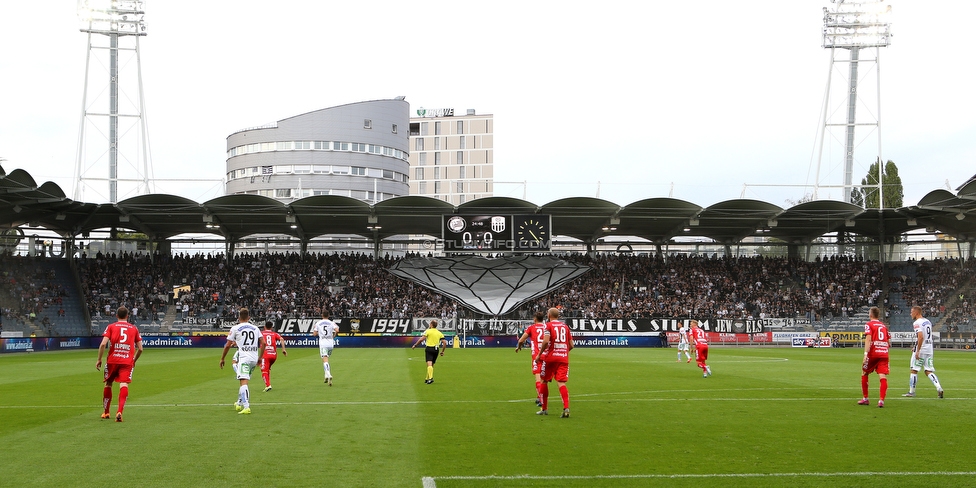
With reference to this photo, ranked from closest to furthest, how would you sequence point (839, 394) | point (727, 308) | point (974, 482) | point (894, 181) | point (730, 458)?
point (974, 482) → point (730, 458) → point (839, 394) → point (727, 308) → point (894, 181)

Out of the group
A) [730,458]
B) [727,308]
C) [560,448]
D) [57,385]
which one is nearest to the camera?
[730,458]

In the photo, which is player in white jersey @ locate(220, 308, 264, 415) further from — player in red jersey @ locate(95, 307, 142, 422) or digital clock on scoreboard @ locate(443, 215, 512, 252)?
digital clock on scoreboard @ locate(443, 215, 512, 252)

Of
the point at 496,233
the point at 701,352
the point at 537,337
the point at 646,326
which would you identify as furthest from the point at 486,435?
the point at 646,326

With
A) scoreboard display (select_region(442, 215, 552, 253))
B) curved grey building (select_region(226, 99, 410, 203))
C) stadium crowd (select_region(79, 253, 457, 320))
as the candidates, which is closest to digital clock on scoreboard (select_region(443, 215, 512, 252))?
scoreboard display (select_region(442, 215, 552, 253))

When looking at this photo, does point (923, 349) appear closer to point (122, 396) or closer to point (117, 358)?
point (122, 396)

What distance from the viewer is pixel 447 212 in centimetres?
5819

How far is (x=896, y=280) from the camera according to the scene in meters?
63.0

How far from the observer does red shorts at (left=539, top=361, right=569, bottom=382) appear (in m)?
14.7

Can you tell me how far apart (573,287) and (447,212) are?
38.7ft

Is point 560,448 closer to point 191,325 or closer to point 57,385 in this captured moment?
point 57,385

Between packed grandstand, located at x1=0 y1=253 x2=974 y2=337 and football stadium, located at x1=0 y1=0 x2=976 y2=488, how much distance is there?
245mm

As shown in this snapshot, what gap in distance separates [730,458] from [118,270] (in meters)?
60.5

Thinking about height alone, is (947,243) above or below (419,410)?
above

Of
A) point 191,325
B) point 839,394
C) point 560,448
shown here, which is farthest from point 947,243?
point 560,448
